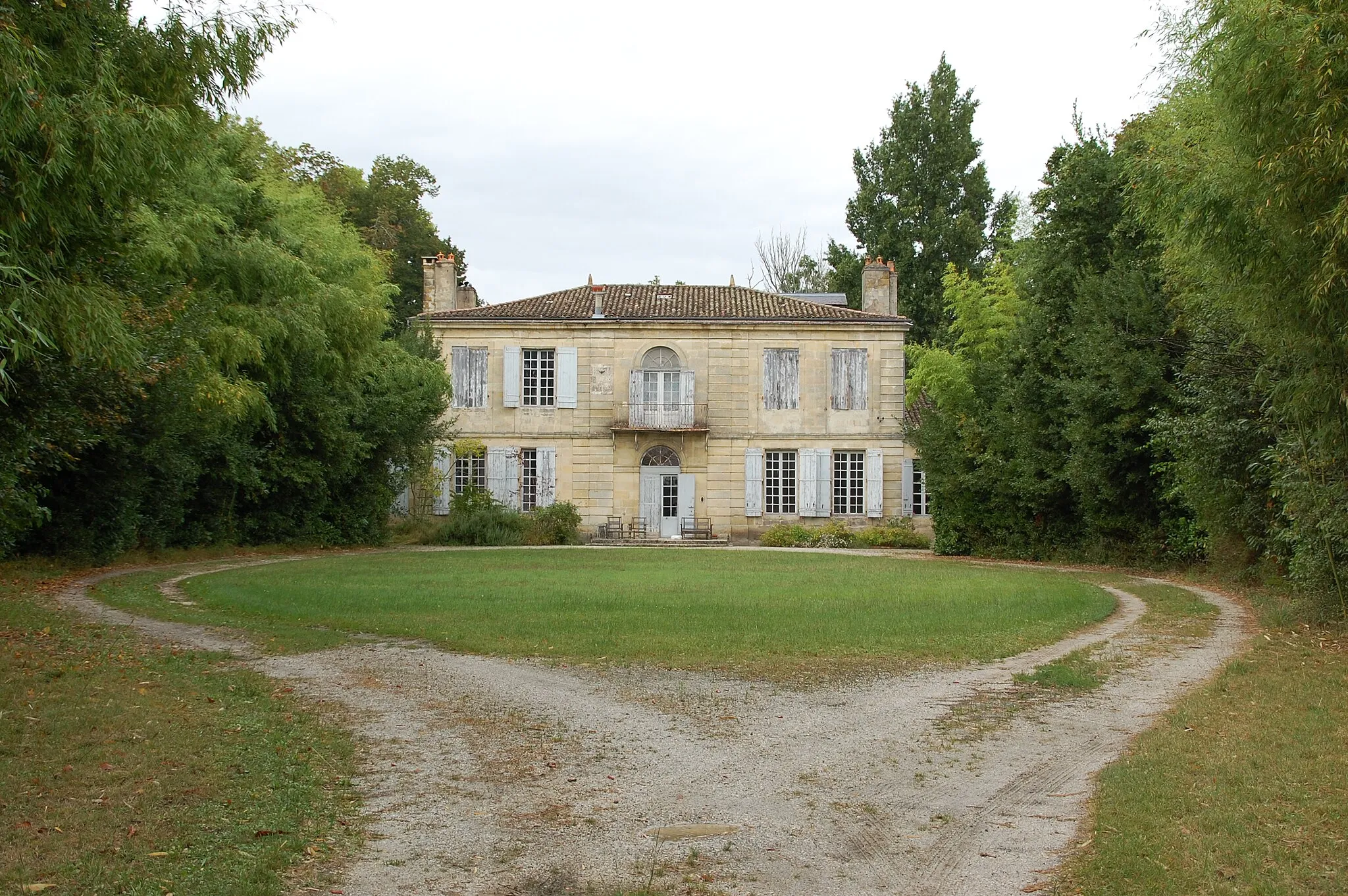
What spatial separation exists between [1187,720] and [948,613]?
5915mm

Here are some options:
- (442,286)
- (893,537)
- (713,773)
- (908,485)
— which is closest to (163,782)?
(713,773)

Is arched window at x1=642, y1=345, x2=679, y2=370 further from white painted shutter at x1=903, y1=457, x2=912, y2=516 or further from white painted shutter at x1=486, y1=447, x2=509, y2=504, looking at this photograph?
white painted shutter at x1=903, y1=457, x2=912, y2=516

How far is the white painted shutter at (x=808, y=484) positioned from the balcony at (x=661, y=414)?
9.59 ft

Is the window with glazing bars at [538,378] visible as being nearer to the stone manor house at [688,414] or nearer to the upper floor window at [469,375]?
the stone manor house at [688,414]

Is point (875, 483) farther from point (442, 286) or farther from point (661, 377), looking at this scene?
point (442, 286)

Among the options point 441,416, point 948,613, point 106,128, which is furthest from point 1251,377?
point 441,416

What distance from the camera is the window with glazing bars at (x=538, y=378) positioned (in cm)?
3356

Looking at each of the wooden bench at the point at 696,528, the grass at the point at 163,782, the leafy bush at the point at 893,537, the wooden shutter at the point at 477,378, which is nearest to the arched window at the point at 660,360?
the wooden bench at the point at 696,528

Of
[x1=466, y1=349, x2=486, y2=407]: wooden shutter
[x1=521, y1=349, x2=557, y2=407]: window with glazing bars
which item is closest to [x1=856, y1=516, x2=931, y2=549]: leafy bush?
[x1=521, y1=349, x2=557, y2=407]: window with glazing bars

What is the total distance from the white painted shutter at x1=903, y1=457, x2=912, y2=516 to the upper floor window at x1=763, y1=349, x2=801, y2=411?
341 cm

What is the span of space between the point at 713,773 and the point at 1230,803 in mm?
2588

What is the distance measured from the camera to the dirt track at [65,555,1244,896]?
499 cm

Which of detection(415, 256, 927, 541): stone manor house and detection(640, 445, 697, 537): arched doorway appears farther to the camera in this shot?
detection(640, 445, 697, 537): arched doorway

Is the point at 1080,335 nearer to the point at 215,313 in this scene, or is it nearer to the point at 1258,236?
the point at 1258,236
